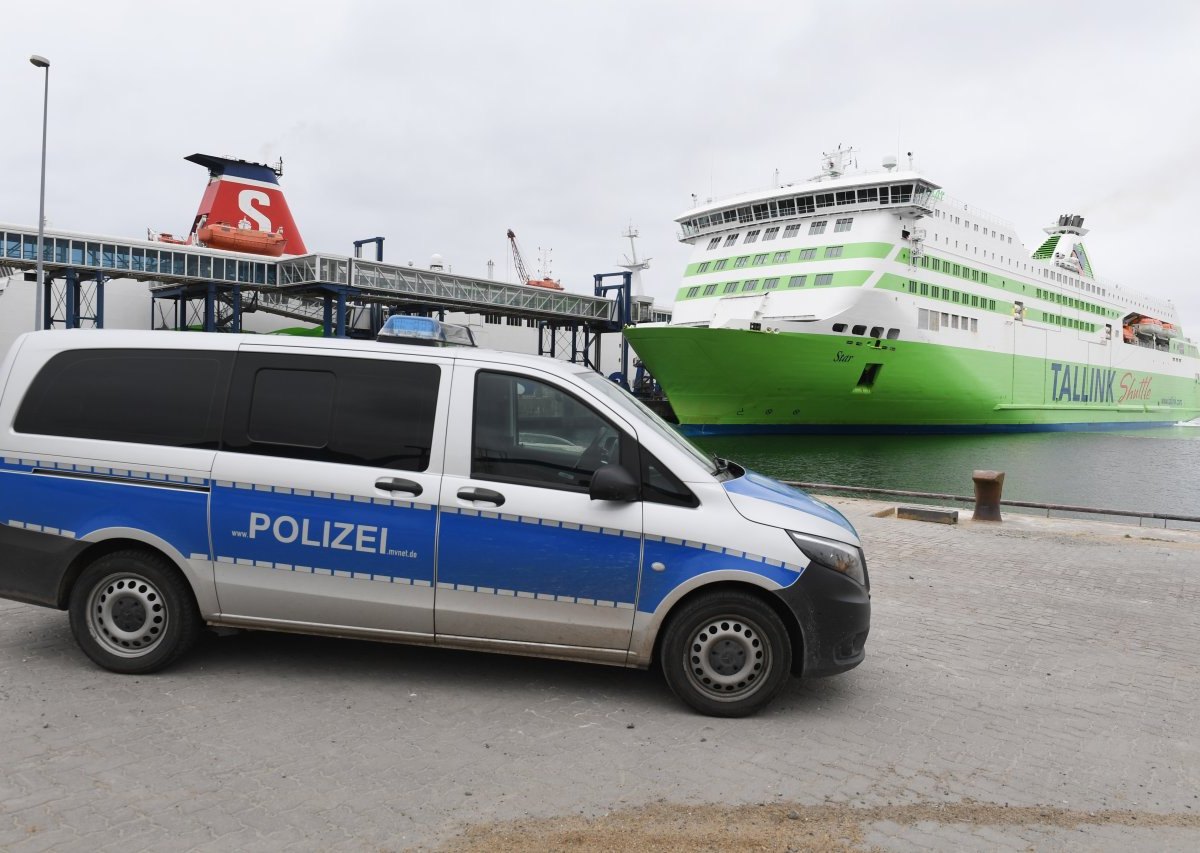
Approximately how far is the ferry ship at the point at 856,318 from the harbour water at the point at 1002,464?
66.1 inches

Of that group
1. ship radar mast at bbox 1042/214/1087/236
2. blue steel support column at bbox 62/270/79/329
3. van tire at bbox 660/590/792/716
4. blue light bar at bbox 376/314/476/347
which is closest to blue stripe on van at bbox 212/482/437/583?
blue light bar at bbox 376/314/476/347

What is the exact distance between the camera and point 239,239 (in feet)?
147

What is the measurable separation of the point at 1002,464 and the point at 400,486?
28.9 meters

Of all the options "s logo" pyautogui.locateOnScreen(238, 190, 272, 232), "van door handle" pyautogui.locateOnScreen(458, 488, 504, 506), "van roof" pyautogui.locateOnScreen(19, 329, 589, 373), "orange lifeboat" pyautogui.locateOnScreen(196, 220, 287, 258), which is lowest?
"van door handle" pyautogui.locateOnScreen(458, 488, 504, 506)

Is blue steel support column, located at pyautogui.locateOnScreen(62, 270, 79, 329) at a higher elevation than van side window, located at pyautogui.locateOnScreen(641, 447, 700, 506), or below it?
higher

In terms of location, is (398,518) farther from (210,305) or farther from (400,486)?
(210,305)

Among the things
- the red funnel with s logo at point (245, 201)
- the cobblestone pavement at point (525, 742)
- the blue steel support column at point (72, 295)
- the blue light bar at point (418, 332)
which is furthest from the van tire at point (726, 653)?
the red funnel with s logo at point (245, 201)

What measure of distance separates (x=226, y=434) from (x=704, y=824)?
116 inches

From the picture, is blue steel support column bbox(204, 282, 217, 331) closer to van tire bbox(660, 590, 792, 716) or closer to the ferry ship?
the ferry ship

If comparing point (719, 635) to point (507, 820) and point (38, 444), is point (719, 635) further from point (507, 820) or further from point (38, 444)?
point (38, 444)

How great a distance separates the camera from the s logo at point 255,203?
48625mm

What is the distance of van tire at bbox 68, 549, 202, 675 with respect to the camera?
421cm

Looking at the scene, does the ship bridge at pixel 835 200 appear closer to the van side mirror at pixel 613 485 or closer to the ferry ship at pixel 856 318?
the ferry ship at pixel 856 318

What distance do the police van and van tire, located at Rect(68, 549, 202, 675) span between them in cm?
1
